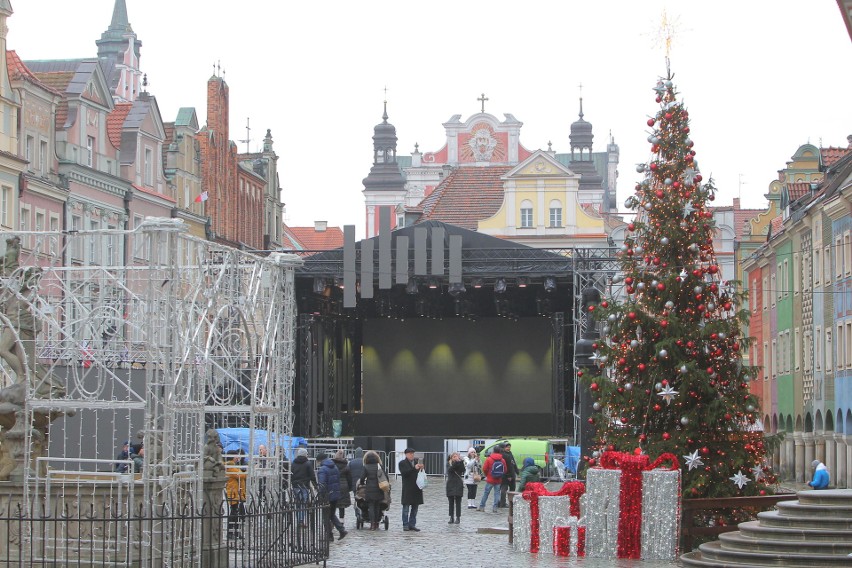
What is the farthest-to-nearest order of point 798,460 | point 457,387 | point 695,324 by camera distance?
point 457,387, point 798,460, point 695,324

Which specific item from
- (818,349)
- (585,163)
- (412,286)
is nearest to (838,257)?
(818,349)

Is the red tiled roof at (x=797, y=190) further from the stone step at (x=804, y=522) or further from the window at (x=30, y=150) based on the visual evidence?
the stone step at (x=804, y=522)

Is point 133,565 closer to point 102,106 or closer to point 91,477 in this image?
point 91,477

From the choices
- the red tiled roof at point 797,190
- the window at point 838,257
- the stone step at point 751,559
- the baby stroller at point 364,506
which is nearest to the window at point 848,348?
the window at point 838,257

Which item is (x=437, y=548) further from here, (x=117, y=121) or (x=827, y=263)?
(x=117, y=121)

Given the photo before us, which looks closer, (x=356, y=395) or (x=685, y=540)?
(x=685, y=540)

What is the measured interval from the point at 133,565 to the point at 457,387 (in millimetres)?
37019

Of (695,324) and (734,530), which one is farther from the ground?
(695,324)

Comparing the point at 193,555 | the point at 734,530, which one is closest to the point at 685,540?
the point at 734,530

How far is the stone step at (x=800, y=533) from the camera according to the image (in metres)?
17.4

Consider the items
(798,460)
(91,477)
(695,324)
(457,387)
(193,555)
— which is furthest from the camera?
(457,387)

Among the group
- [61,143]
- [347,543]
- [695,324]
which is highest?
[61,143]

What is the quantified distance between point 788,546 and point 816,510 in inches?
24.4

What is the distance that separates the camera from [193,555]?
56.3ft
